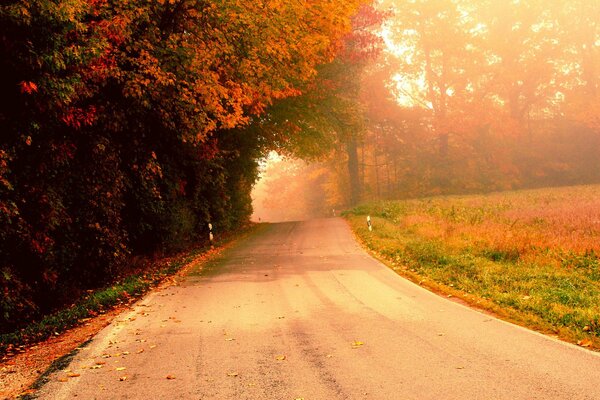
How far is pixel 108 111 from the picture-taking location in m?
11.7

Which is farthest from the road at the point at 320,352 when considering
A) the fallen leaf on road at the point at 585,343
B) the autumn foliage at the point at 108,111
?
the autumn foliage at the point at 108,111

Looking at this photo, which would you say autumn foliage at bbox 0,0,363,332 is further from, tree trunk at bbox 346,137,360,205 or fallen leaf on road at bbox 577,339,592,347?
tree trunk at bbox 346,137,360,205

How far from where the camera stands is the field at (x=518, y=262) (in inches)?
329

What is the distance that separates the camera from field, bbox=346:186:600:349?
8.35 metres

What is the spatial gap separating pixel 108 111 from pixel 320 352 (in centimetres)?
801

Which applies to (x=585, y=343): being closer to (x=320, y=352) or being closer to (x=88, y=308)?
(x=320, y=352)

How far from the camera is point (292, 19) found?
47.1 ft

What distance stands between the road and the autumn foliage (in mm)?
2054

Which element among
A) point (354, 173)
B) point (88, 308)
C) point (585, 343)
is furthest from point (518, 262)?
point (354, 173)

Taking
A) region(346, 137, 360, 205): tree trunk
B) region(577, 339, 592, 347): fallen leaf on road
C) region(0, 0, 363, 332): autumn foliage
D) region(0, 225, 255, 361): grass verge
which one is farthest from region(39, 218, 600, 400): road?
region(346, 137, 360, 205): tree trunk

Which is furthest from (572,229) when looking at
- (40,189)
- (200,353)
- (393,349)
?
(40,189)

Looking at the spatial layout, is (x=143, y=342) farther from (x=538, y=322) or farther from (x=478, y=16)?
(x=478, y=16)

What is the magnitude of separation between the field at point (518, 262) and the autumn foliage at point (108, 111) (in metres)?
6.91

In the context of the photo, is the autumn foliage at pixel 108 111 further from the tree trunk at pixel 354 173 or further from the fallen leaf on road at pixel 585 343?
the tree trunk at pixel 354 173
